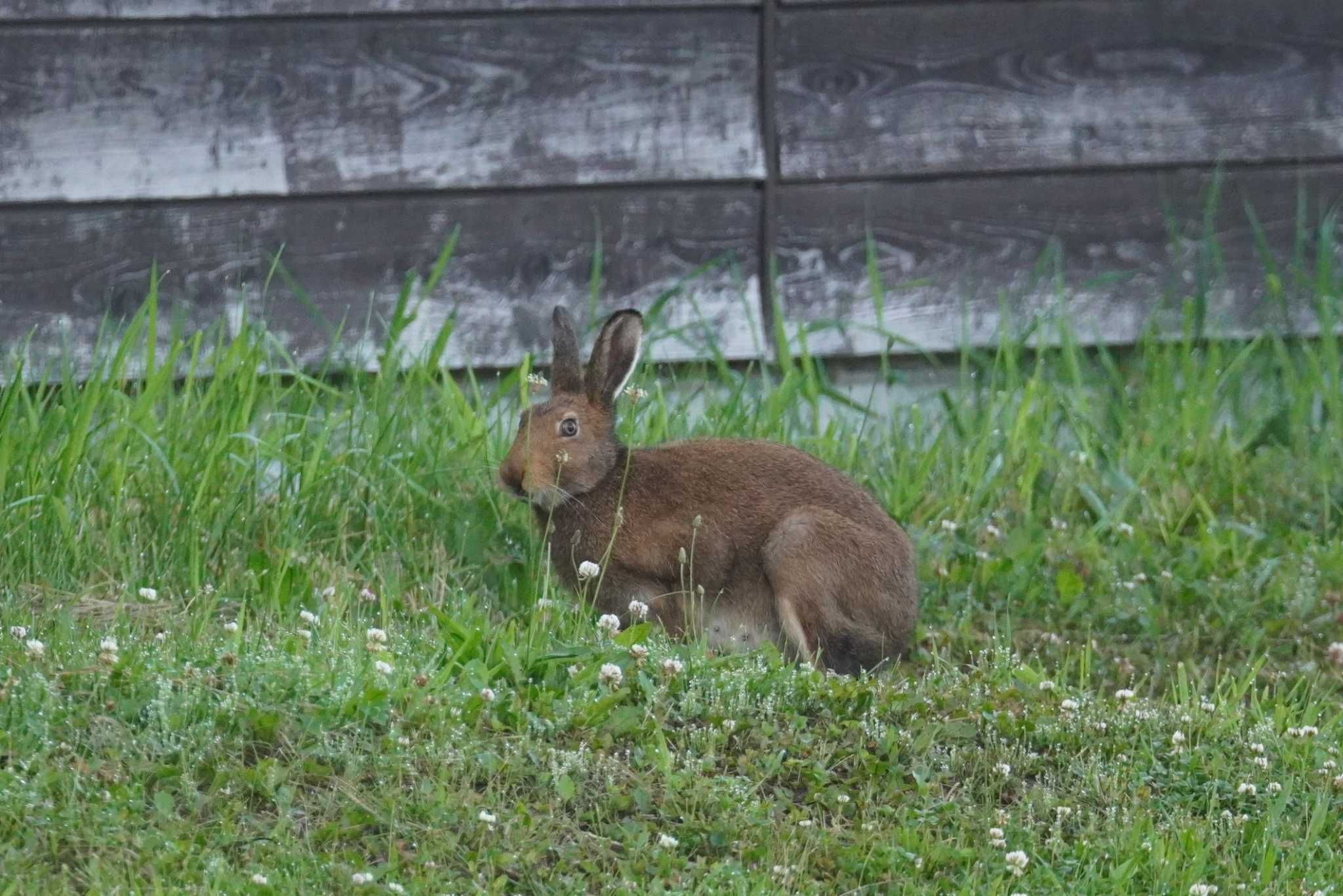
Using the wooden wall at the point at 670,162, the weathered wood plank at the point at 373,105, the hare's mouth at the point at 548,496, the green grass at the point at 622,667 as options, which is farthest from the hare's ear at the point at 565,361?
the weathered wood plank at the point at 373,105

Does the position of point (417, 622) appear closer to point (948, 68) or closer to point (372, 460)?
point (372, 460)

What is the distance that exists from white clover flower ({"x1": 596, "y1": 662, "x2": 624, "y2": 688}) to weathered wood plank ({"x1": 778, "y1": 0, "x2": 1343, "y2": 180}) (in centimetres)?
346

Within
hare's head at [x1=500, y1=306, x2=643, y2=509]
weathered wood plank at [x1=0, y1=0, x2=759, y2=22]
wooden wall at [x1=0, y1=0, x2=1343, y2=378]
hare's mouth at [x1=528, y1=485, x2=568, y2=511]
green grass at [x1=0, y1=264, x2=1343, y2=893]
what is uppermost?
weathered wood plank at [x1=0, y1=0, x2=759, y2=22]

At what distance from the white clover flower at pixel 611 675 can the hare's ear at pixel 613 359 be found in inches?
50.9

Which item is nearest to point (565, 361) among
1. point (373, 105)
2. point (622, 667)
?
point (622, 667)

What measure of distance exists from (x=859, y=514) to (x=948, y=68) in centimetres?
283

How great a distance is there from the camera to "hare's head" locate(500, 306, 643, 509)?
4613 millimetres

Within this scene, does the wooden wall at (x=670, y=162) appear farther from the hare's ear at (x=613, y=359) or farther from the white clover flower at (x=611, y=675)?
the white clover flower at (x=611, y=675)

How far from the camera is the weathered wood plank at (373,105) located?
6250mm

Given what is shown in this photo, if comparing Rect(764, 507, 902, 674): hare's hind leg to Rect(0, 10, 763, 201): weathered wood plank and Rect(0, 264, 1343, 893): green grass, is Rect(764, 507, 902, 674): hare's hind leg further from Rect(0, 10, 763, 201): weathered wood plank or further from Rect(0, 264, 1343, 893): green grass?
Rect(0, 10, 763, 201): weathered wood plank

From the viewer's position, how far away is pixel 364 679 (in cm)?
354

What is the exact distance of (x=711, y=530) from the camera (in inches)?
182

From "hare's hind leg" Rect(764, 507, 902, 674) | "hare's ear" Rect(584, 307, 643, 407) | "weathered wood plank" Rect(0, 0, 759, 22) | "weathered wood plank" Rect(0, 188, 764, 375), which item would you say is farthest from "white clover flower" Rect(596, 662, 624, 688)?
"weathered wood plank" Rect(0, 0, 759, 22)

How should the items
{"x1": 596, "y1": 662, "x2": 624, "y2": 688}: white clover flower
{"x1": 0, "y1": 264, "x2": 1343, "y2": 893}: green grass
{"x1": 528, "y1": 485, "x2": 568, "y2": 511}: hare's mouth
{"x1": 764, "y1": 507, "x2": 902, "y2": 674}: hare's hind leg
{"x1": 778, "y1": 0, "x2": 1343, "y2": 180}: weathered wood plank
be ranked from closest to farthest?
{"x1": 0, "y1": 264, "x2": 1343, "y2": 893}: green grass
{"x1": 596, "y1": 662, "x2": 624, "y2": 688}: white clover flower
{"x1": 764, "y1": 507, "x2": 902, "y2": 674}: hare's hind leg
{"x1": 528, "y1": 485, "x2": 568, "y2": 511}: hare's mouth
{"x1": 778, "y1": 0, "x2": 1343, "y2": 180}: weathered wood plank
